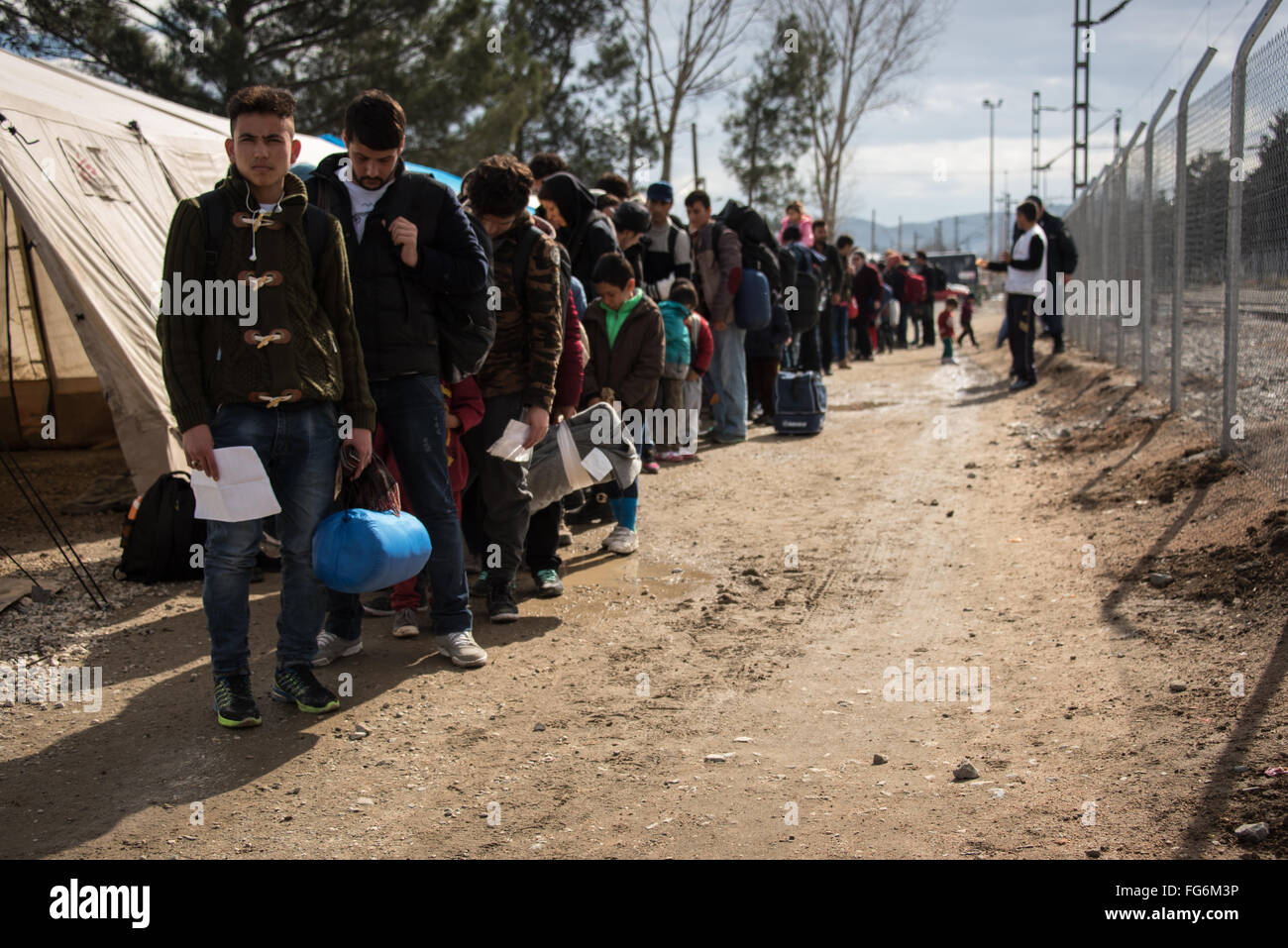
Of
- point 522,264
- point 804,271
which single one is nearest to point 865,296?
point 804,271

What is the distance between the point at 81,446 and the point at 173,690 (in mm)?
6699

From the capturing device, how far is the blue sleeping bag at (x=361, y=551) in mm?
3996

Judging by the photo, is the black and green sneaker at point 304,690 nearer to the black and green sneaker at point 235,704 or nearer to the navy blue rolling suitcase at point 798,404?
the black and green sneaker at point 235,704

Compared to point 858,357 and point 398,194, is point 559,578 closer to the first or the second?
point 398,194

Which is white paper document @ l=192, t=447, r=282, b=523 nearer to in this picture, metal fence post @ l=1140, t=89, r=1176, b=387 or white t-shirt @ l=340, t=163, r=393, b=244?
white t-shirt @ l=340, t=163, r=393, b=244

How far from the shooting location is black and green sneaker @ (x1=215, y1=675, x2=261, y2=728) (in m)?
4.09

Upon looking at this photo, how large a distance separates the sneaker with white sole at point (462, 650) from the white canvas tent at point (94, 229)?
2.87m

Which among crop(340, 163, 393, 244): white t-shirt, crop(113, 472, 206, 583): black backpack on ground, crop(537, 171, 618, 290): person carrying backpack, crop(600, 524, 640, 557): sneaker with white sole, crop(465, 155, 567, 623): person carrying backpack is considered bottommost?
crop(600, 524, 640, 557): sneaker with white sole

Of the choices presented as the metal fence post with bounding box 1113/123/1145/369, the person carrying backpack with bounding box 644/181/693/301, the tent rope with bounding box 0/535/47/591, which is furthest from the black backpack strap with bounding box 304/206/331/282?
the metal fence post with bounding box 1113/123/1145/369

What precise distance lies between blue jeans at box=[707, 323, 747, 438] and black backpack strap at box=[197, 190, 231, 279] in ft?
23.7

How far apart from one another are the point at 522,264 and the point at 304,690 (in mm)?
2123

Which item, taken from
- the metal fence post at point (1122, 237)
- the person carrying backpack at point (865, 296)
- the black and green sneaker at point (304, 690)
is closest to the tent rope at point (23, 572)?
the black and green sneaker at point (304, 690)

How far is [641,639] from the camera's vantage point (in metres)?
5.25
